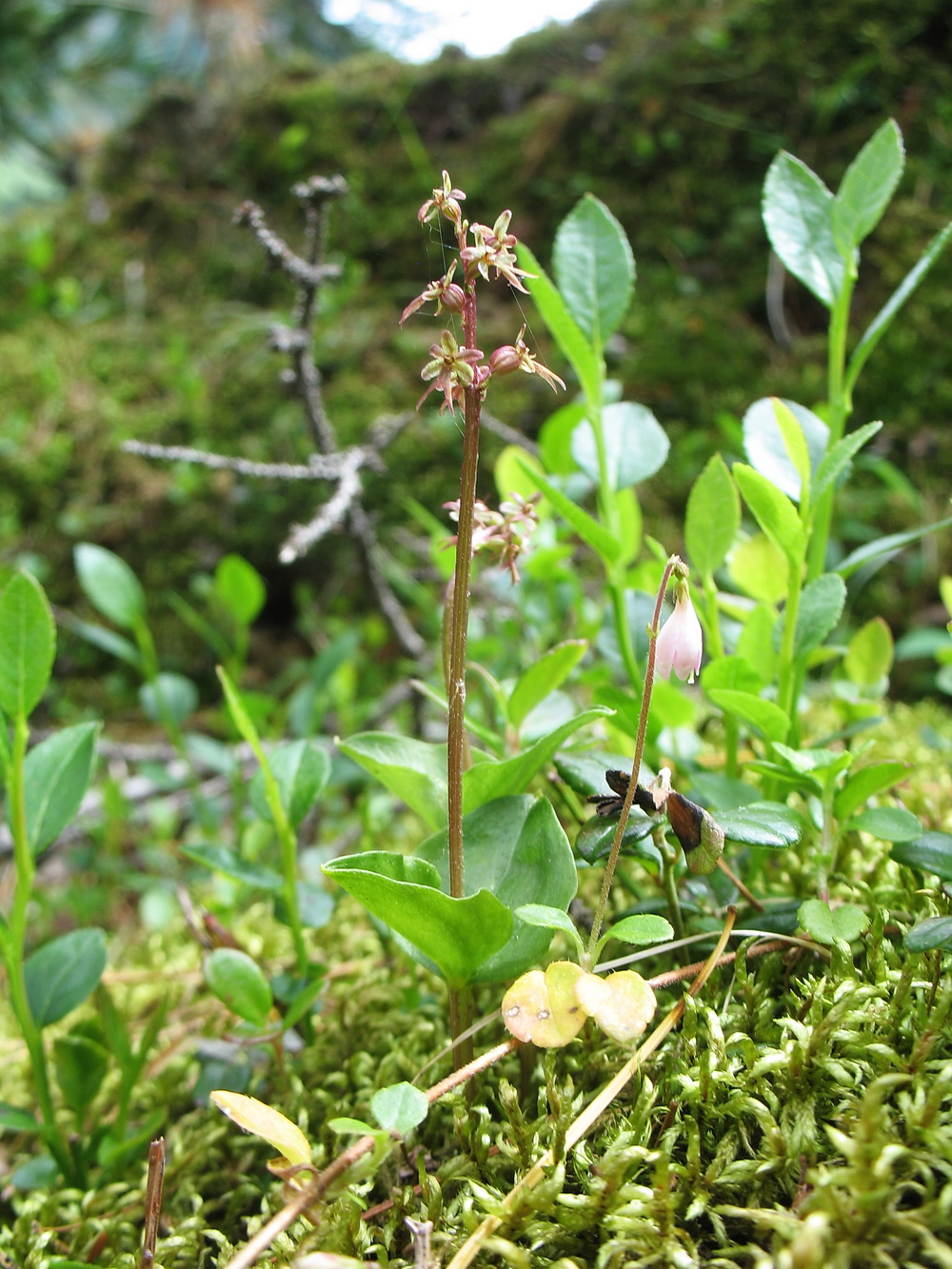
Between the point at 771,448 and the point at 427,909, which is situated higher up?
the point at 771,448

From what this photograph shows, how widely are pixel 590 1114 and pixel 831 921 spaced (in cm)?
24

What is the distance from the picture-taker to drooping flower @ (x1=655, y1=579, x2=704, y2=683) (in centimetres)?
60

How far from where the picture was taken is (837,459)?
69cm

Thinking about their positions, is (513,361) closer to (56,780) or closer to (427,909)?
(427,909)

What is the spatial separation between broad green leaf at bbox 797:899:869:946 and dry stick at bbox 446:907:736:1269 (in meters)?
0.06

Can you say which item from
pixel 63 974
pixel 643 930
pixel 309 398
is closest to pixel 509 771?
pixel 643 930

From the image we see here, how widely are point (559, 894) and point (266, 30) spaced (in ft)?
16.9

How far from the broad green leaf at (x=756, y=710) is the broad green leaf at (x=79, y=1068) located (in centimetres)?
70

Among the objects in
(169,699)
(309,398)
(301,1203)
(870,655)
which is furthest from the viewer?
(169,699)

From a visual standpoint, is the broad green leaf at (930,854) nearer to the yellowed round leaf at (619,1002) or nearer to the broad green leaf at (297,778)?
the yellowed round leaf at (619,1002)

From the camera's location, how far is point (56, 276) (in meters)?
3.31

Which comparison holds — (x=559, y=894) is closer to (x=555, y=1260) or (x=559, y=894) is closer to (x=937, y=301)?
(x=555, y=1260)

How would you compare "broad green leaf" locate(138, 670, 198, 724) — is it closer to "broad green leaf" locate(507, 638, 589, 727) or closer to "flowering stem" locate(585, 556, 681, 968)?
"broad green leaf" locate(507, 638, 589, 727)

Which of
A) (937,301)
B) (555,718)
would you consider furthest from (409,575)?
(937,301)
